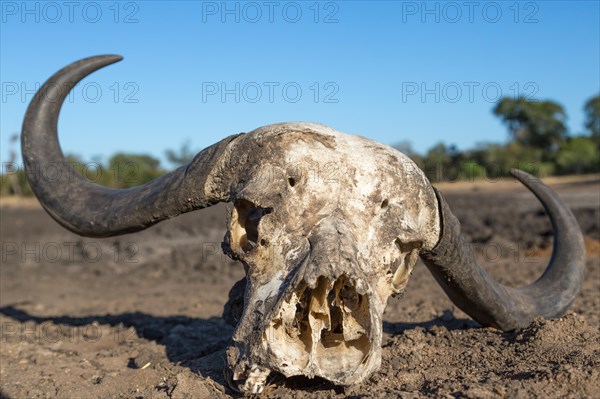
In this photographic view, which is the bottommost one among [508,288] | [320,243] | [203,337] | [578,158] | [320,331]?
[578,158]

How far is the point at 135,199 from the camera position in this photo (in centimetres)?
455

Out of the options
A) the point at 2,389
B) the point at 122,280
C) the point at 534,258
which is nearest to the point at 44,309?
the point at 122,280

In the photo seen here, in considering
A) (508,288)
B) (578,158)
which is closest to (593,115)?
(578,158)

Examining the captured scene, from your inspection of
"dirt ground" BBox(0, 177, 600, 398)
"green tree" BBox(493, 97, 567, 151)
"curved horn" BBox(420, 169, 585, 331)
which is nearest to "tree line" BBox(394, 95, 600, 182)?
"green tree" BBox(493, 97, 567, 151)

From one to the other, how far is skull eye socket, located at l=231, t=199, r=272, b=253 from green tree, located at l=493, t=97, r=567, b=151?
52411 mm

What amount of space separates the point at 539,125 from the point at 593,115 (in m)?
6.96

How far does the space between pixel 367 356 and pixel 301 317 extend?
380mm

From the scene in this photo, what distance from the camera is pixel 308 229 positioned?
143 inches

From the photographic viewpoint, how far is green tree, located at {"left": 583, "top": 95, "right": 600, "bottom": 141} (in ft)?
186

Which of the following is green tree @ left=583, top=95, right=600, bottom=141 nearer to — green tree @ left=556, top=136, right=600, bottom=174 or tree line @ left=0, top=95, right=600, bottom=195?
tree line @ left=0, top=95, right=600, bottom=195

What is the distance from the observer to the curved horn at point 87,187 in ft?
14.3

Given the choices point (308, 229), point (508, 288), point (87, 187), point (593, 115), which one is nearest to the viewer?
point (308, 229)

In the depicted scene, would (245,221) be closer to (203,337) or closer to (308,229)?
(308,229)

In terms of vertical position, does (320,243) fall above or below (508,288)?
above
